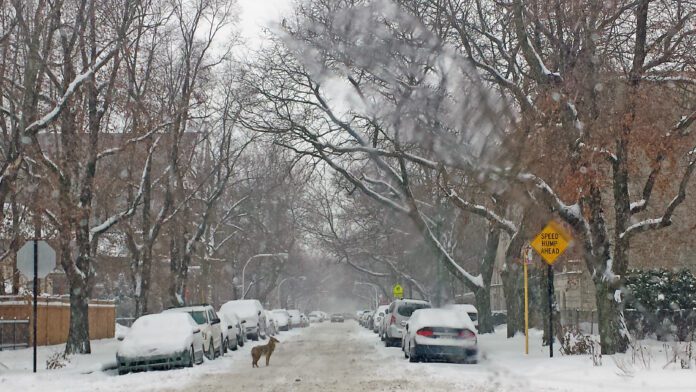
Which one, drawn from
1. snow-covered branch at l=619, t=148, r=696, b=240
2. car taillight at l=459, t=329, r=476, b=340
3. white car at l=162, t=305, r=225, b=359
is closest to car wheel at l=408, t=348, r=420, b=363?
car taillight at l=459, t=329, r=476, b=340

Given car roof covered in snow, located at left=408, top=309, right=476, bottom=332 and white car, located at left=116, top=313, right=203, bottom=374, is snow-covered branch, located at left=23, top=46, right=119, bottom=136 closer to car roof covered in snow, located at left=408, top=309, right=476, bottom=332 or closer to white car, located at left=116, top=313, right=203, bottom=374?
white car, located at left=116, top=313, right=203, bottom=374

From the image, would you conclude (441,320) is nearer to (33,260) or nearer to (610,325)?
(610,325)

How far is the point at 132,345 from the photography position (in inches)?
800

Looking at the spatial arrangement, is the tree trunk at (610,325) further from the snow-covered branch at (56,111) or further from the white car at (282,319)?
the white car at (282,319)

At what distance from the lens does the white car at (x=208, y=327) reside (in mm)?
24717

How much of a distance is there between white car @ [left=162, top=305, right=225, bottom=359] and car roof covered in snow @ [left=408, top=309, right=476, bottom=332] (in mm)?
5589

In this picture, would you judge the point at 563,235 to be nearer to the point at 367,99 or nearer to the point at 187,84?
the point at 367,99

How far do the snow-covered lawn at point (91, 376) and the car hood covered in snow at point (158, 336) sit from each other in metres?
0.60

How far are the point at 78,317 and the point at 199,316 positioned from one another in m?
3.87

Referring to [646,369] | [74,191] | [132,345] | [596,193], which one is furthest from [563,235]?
[74,191]

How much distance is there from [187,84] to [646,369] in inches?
877

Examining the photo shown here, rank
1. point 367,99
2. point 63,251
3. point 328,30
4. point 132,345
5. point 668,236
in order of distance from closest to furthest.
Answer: point 132,345 < point 668,236 < point 63,251 < point 328,30 < point 367,99

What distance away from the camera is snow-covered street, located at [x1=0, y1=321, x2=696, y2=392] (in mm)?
15344

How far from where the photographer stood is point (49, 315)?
107 ft
